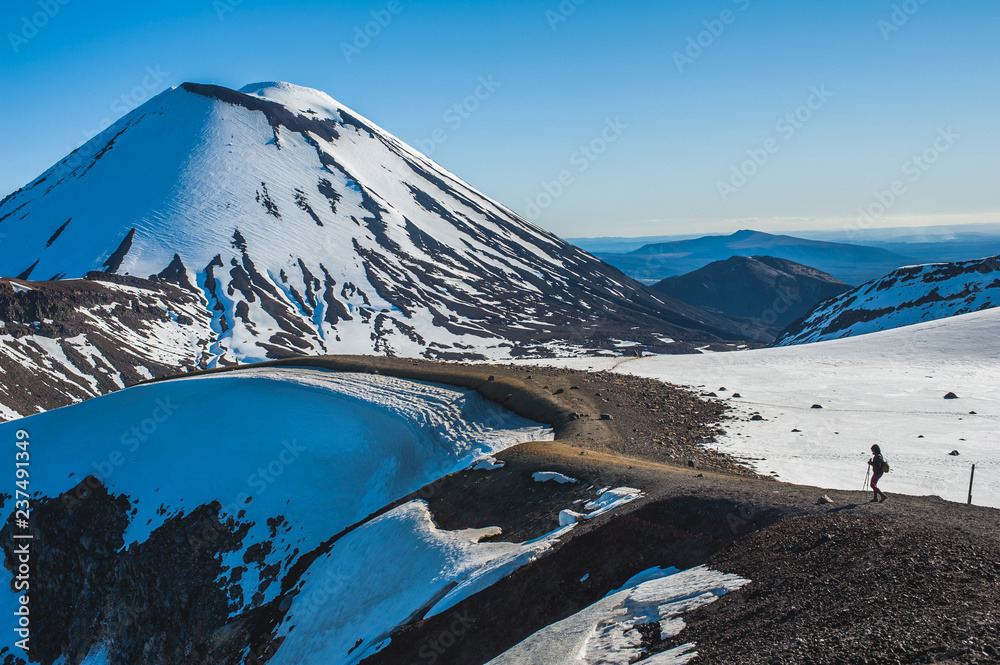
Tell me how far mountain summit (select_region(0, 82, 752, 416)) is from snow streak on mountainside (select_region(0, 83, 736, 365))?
541 millimetres

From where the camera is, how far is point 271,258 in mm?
143500

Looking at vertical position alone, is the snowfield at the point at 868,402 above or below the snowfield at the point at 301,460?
above

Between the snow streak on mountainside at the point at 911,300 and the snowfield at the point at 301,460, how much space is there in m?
88.5

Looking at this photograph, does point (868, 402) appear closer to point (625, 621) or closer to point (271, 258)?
point (625, 621)

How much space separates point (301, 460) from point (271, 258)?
124655mm

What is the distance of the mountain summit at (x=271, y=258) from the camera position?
118062 mm

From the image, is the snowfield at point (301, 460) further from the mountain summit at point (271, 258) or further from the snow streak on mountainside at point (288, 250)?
the snow streak on mountainside at point (288, 250)

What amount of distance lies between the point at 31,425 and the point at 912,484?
49.8 m

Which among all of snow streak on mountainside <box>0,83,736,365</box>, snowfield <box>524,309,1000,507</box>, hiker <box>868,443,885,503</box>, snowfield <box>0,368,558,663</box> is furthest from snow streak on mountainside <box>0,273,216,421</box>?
hiker <box>868,443,885,503</box>

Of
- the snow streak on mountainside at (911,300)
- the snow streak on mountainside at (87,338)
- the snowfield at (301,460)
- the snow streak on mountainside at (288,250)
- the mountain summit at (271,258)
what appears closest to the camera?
the snowfield at (301,460)

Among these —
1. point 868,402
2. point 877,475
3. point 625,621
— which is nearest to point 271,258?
point 868,402

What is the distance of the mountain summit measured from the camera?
387ft

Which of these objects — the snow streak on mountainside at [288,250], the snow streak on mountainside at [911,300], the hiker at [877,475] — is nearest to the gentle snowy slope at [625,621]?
the hiker at [877,475]

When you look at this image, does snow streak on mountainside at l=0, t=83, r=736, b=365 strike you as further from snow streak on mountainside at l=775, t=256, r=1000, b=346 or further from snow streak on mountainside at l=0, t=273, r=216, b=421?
snow streak on mountainside at l=775, t=256, r=1000, b=346
